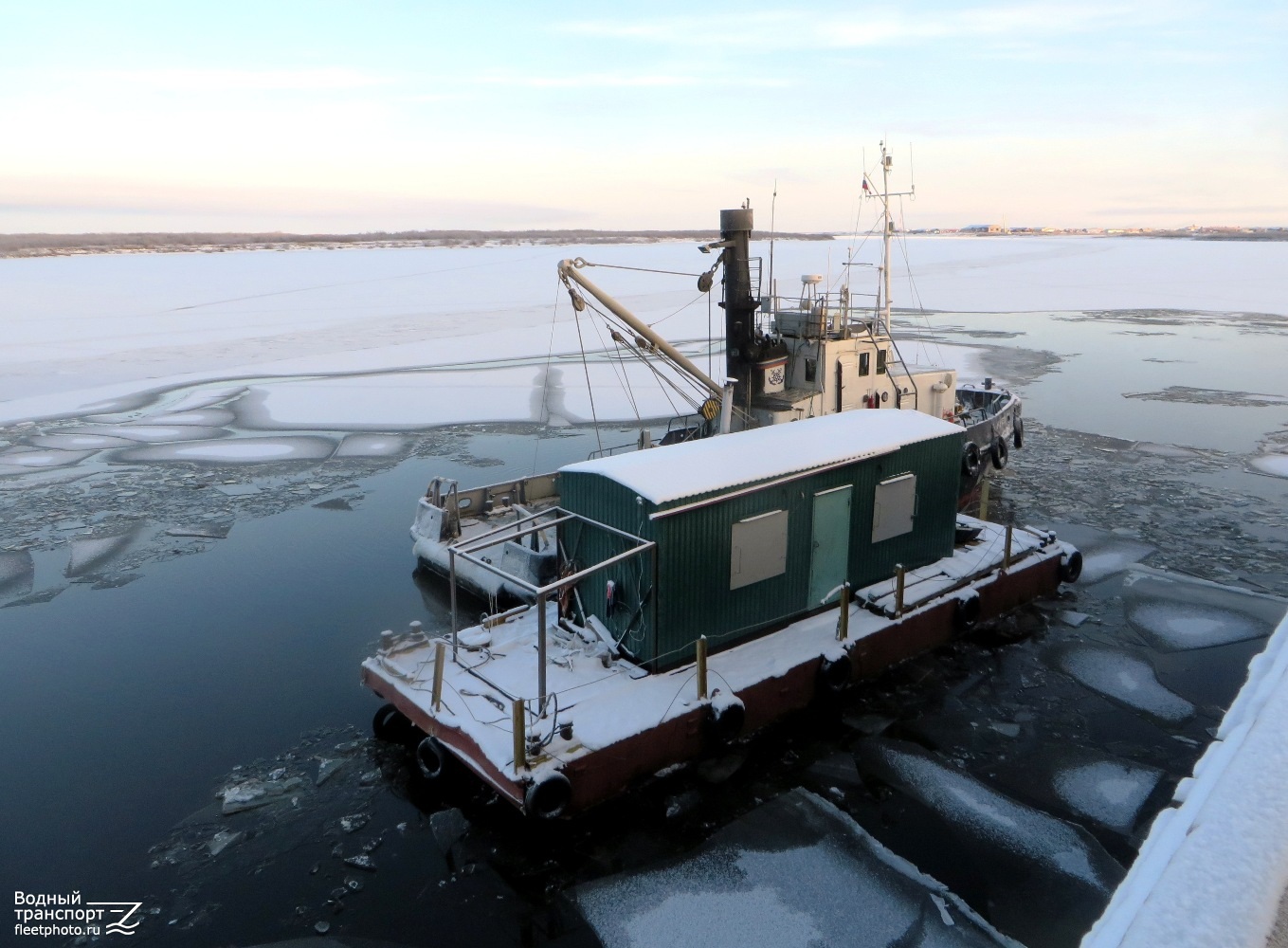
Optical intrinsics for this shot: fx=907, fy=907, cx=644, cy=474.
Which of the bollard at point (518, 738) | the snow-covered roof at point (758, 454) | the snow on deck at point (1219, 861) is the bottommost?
the bollard at point (518, 738)

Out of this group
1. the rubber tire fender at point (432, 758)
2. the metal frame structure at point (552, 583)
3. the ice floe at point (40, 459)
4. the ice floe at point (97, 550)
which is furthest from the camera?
the ice floe at point (40, 459)

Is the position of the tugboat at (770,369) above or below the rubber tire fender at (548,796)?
above

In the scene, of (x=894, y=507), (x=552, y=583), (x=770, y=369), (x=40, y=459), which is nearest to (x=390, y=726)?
(x=552, y=583)

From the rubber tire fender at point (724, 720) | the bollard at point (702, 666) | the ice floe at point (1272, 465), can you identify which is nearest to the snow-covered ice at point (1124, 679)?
the rubber tire fender at point (724, 720)

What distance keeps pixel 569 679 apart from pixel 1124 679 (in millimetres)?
7291

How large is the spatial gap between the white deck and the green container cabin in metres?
0.32

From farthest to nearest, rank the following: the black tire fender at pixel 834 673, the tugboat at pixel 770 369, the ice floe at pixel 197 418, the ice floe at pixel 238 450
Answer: the ice floe at pixel 197 418 → the ice floe at pixel 238 450 → the tugboat at pixel 770 369 → the black tire fender at pixel 834 673

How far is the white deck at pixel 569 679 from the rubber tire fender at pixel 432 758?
32 cm

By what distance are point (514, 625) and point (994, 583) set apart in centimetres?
711

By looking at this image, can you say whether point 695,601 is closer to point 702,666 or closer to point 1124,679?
point 702,666

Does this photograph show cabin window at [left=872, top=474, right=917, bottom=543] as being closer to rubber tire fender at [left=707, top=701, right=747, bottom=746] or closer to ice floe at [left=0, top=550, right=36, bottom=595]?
rubber tire fender at [left=707, top=701, right=747, bottom=746]

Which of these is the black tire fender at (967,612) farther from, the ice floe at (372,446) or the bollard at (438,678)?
the ice floe at (372,446)

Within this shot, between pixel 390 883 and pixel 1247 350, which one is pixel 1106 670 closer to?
pixel 390 883

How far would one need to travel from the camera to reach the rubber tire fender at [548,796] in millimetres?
8354
